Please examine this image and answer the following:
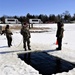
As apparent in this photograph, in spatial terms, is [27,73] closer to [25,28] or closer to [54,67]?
[54,67]

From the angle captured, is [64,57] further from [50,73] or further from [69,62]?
[50,73]

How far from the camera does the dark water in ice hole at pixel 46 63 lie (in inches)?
338

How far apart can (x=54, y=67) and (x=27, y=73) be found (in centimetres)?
158

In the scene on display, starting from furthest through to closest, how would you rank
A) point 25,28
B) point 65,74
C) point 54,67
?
point 25,28, point 54,67, point 65,74

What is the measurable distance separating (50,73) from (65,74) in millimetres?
653

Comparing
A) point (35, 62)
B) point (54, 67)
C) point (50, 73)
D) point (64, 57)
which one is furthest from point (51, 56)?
point (50, 73)

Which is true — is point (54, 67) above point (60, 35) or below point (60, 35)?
below

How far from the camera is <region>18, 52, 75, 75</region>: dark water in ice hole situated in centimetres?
857

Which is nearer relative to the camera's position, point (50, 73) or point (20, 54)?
point (50, 73)

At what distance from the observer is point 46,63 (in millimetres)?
9977

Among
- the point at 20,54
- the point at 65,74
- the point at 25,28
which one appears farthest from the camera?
the point at 25,28

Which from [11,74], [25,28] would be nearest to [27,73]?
[11,74]

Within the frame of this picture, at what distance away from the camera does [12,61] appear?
1013 centimetres

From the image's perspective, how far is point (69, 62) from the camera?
9922 millimetres
